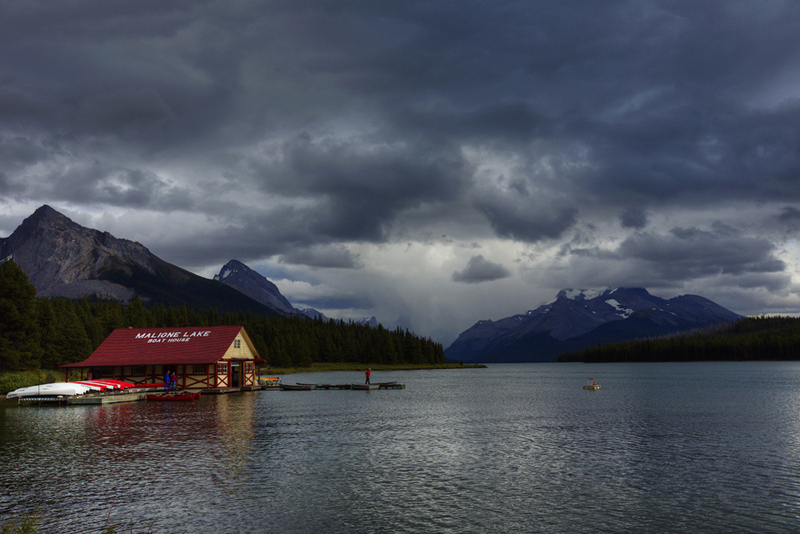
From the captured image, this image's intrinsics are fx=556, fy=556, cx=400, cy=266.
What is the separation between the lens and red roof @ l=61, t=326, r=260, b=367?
8762cm

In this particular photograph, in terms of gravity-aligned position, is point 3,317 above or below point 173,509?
above

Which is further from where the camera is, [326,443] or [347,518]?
[326,443]

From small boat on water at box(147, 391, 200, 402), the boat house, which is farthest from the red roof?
small boat on water at box(147, 391, 200, 402)

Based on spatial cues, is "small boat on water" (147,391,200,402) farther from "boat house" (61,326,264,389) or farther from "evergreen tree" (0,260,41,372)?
"evergreen tree" (0,260,41,372)

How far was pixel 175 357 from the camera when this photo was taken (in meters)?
87.7

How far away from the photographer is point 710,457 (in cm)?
3475

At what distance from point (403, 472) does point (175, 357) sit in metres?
67.4

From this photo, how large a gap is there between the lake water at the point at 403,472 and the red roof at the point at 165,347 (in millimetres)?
30241

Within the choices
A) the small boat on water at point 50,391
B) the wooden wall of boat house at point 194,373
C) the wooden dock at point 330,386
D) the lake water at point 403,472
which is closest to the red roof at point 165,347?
the wooden wall of boat house at point 194,373

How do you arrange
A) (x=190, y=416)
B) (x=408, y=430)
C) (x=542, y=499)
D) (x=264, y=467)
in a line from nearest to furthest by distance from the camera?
1. (x=542, y=499)
2. (x=264, y=467)
3. (x=408, y=430)
4. (x=190, y=416)

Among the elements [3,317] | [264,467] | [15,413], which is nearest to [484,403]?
[264,467]

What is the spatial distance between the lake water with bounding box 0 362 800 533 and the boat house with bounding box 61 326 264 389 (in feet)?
100

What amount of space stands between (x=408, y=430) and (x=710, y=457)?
22681mm

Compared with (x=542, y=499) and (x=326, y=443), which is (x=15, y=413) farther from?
(x=542, y=499)
